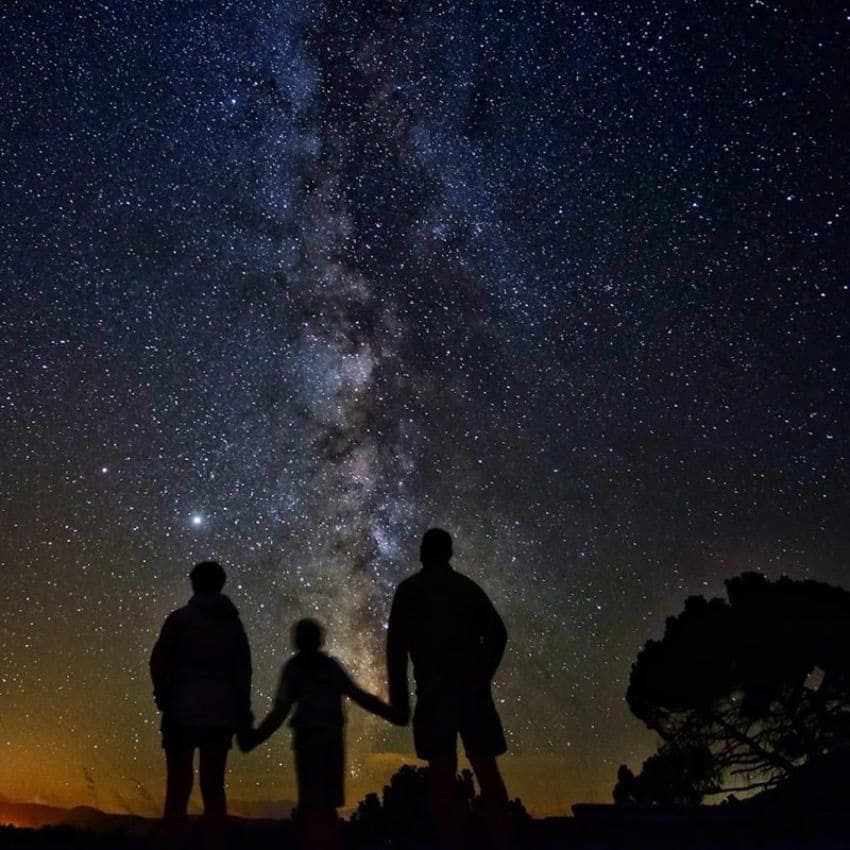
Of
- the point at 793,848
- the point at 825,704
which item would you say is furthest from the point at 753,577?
the point at 793,848

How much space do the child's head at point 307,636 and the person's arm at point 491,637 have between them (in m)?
0.98

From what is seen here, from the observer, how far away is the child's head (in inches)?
223

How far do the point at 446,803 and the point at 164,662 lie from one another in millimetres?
1886

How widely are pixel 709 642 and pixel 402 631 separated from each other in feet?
50.3

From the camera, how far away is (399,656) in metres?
5.52

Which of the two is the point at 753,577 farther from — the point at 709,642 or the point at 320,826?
the point at 320,826

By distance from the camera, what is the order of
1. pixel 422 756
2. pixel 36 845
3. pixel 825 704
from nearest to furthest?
pixel 422 756 → pixel 36 845 → pixel 825 704

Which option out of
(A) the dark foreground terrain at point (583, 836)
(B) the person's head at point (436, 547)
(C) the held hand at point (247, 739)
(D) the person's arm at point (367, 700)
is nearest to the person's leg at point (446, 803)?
(D) the person's arm at point (367, 700)

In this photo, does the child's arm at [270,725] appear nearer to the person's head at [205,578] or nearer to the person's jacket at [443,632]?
the person's jacket at [443,632]

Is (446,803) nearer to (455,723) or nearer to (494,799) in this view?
(494,799)

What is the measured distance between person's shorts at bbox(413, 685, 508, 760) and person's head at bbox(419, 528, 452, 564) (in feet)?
2.41

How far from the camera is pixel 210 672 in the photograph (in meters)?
5.77

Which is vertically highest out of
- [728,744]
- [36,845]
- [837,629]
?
[837,629]

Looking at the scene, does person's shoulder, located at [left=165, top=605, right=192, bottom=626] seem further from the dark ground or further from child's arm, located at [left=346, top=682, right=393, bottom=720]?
the dark ground
